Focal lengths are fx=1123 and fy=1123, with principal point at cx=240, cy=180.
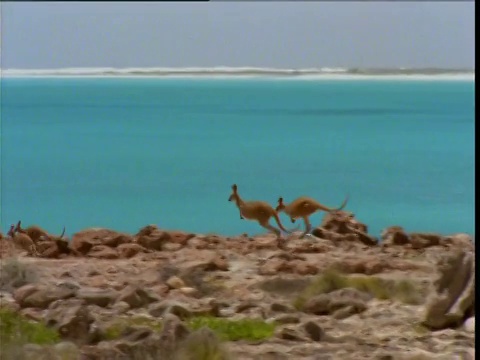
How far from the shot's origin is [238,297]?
377cm

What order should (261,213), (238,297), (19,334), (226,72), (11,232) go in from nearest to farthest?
(19,334), (226,72), (238,297), (11,232), (261,213)

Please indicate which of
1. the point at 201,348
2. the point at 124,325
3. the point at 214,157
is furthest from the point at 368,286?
the point at 214,157

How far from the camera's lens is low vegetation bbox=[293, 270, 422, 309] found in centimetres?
370

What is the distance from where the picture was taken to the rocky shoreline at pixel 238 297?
2953 mm

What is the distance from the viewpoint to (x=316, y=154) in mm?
12070

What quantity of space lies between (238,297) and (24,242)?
4.32 feet

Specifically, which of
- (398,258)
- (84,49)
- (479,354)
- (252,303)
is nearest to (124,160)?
(398,258)

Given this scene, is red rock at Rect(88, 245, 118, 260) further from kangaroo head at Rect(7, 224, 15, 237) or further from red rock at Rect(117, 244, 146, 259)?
kangaroo head at Rect(7, 224, 15, 237)

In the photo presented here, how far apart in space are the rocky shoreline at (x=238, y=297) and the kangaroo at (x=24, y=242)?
0.01 m

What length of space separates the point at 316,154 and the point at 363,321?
343 inches

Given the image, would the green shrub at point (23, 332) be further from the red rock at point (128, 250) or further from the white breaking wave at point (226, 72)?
the red rock at point (128, 250)

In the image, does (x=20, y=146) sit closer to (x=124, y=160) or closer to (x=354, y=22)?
(x=124, y=160)

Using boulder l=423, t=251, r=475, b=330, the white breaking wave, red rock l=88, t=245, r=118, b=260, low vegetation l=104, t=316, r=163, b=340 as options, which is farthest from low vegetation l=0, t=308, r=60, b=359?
red rock l=88, t=245, r=118, b=260

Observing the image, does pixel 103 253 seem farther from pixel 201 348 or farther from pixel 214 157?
pixel 214 157
